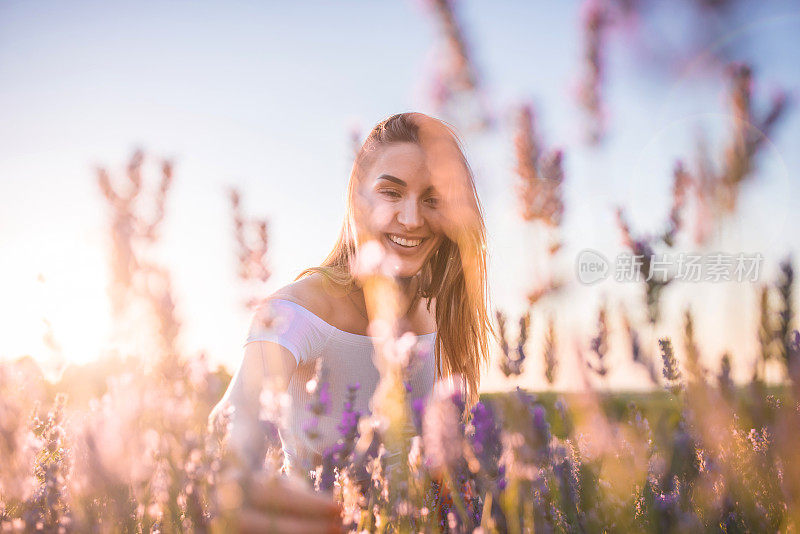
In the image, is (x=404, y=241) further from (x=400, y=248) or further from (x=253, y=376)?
(x=253, y=376)

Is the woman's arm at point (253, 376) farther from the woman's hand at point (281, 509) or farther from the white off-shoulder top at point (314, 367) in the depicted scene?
the woman's hand at point (281, 509)

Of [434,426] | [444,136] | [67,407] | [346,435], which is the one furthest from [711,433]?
[67,407]

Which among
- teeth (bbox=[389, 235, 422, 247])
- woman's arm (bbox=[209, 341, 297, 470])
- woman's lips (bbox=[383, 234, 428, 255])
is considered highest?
teeth (bbox=[389, 235, 422, 247])

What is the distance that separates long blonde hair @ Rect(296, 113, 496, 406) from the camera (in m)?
2.80

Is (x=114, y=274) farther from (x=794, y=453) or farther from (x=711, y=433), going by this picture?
(x=794, y=453)

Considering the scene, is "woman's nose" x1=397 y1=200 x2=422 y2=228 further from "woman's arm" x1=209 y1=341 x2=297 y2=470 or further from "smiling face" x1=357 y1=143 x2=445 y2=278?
"woman's arm" x1=209 y1=341 x2=297 y2=470

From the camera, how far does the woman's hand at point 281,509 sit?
77 centimetres

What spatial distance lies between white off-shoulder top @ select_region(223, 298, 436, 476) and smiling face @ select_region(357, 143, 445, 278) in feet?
1.51

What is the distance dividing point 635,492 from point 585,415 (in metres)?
0.40

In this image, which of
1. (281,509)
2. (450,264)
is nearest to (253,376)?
(281,509)

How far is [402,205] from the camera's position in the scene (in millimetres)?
2467

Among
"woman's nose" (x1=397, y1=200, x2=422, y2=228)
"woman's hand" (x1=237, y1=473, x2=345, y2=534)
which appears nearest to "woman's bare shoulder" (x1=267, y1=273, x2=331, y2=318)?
"woman's nose" (x1=397, y1=200, x2=422, y2=228)

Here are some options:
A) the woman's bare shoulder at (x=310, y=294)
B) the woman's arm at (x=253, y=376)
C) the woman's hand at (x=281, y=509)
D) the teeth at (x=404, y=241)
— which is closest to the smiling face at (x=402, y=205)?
the teeth at (x=404, y=241)

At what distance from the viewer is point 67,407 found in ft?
8.41
